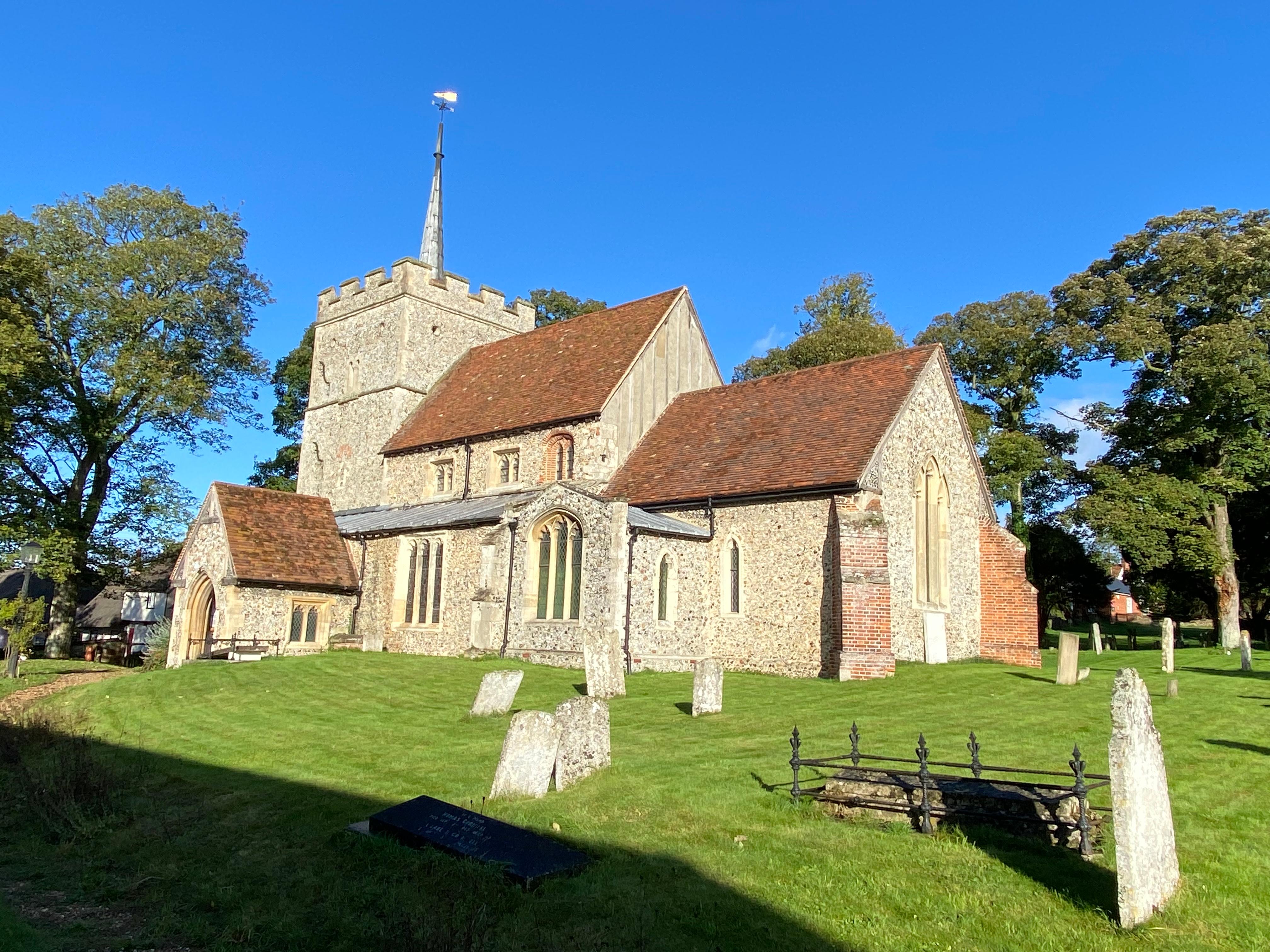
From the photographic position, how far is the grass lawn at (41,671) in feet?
73.1

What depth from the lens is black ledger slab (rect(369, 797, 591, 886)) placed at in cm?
774

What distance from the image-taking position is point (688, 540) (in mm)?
23250

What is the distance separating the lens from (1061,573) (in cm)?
4519

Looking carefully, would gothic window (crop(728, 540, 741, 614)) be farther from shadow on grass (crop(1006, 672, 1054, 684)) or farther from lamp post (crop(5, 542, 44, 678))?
lamp post (crop(5, 542, 44, 678))

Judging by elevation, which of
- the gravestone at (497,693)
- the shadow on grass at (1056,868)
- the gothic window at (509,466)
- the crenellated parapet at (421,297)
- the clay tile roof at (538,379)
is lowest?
the shadow on grass at (1056,868)

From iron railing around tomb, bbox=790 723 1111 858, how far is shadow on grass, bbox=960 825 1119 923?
0.42ft

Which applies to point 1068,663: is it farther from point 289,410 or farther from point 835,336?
point 289,410

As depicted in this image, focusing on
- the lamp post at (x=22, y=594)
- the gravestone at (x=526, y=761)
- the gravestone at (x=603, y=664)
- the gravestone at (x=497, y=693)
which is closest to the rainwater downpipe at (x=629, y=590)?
the gravestone at (x=603, y=664)

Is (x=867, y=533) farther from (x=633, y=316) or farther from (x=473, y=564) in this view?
(x=633, y=316)

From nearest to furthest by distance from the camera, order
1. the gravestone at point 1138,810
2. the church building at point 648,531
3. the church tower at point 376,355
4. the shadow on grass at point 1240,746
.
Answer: the gravestone at point 1138,810 → the shadow on grass at point 1240,746 → the church building at point 648,531 → the church tower at point 376,355

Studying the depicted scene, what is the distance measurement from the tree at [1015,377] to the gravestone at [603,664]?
25.9m

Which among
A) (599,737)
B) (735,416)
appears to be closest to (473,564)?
(735,416)

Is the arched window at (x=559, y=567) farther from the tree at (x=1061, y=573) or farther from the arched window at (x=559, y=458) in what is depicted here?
the tree at (x=1061, y=573)

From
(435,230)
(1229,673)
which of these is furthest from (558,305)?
(1229,673)
